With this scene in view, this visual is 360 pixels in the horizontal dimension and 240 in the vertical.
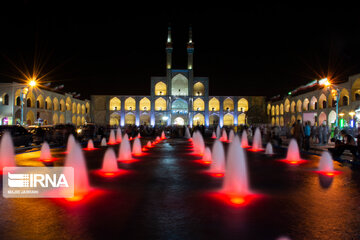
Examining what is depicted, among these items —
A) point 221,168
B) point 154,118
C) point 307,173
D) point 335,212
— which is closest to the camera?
point 335,212

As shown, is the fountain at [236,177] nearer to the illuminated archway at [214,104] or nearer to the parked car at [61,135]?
the parked car at [61,135]

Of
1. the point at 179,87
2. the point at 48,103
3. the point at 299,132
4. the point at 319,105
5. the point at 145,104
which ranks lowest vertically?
the point at 299,132

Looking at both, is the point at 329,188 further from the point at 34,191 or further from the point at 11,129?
the point at 11,129

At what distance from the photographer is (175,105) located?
57.1m

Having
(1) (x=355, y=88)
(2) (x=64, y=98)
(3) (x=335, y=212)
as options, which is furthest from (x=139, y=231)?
→ (2) (x=64, y=98)

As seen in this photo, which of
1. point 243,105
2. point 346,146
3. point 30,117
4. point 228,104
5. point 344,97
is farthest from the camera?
point 228,104

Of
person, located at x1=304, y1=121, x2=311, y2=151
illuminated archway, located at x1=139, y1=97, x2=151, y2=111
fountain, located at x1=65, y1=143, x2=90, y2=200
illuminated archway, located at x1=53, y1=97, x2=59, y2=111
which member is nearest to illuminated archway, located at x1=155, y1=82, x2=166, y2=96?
illuminated archway, located at x1=139, y1=97, x2=151, y2=111

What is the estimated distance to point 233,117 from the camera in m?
56.5

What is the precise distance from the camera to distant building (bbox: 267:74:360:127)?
30.1 m

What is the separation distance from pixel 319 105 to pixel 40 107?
35285 mm

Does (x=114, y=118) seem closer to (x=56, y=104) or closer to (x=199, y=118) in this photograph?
(x=56, y=104)

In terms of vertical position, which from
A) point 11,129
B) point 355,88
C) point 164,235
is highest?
point 355,88

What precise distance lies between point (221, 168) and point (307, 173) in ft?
7.08

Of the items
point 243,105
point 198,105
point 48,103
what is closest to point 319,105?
point 243,105
